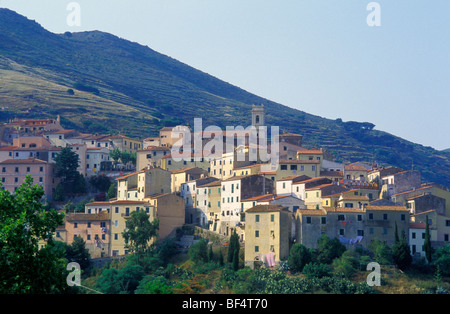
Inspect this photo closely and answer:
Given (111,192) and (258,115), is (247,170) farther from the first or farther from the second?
(258,115)

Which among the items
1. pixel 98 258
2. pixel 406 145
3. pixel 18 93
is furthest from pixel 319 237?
pixel 406 145

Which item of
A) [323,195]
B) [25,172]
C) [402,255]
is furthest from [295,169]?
[25,172]

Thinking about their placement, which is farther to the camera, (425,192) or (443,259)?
(425,192)

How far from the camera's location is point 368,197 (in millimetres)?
74562

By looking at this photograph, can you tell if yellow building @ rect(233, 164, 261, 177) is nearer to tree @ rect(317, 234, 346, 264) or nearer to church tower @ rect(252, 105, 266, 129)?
tree @ rect(317, 234, 346, 264)

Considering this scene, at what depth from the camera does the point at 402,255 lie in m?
62.7

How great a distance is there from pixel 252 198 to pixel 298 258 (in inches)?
506

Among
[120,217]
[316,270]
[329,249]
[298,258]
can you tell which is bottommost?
[316,270]

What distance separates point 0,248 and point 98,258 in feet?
149

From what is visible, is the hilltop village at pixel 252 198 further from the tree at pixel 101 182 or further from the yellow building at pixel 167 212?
the tree at pixel 101 182

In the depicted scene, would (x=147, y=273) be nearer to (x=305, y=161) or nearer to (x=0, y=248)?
(x=305, y=161)

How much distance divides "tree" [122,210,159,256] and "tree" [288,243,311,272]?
49.2 ft

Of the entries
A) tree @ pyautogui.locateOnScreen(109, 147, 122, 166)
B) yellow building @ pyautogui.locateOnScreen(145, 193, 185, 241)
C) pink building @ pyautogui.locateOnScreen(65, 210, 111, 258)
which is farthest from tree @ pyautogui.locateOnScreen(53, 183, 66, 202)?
yellow building @ pyautogui.locateOnScreen(145, 193, 185, 241)
